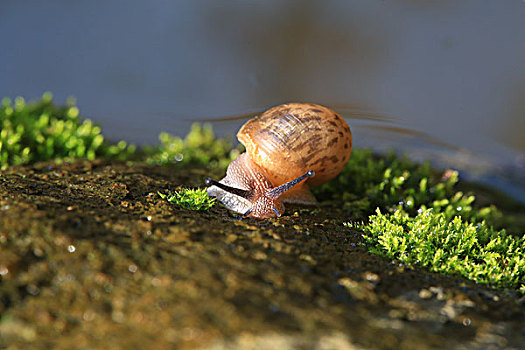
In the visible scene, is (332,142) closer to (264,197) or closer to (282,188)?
(282,188)

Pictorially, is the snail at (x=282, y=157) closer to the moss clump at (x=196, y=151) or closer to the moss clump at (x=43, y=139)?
the moss clump at (x=196, y=151)

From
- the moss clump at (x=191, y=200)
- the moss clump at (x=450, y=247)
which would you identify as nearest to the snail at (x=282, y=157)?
the moss clump at (x=191, y=200)

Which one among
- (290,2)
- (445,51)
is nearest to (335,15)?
(290,2)

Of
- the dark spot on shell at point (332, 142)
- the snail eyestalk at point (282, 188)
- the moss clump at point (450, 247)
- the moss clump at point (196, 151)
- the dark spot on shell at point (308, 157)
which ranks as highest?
the dark spot on shell at point (332, 142)

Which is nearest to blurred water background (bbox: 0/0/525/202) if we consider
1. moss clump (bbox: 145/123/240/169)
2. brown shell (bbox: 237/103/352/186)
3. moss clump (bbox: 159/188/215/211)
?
moss clump (bbox: 145/123/240/169)

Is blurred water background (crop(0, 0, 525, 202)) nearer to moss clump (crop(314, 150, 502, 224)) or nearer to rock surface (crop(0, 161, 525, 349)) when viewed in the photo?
moss clump (crop(314, 150, 502, 224))

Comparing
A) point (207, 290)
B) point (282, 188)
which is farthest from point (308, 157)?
point (207, 290)

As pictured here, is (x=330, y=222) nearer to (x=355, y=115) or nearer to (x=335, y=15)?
(x=355, y=115)
